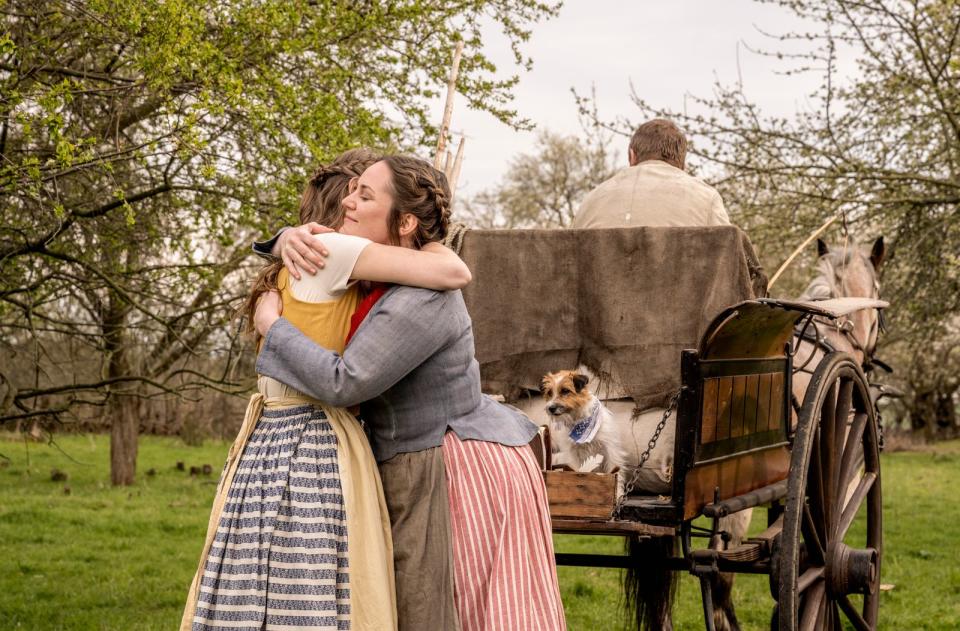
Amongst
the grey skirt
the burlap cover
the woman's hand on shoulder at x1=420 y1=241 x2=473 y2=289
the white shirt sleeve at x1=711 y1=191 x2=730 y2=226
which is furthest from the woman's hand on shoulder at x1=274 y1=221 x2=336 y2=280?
the white shirt sleeve at x1=711 y1=191 x2=730 y2=226

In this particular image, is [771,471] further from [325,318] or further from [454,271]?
[325,318]

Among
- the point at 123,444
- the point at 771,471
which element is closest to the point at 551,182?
the point at 123,444

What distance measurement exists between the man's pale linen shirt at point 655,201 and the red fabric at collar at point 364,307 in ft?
7.16

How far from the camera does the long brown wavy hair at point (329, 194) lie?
263 centimetres

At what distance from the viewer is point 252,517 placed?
234 cm

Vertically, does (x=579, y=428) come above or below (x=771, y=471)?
above

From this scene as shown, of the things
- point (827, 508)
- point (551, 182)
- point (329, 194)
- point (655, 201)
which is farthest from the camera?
point (551, 182)

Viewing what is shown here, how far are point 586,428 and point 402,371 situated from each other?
5.41 ft

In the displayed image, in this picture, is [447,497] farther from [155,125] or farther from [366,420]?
[155,125]

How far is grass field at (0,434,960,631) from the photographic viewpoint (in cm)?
684

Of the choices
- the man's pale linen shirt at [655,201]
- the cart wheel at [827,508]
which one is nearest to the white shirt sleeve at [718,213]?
the man's pale linen shirt at [655,201]

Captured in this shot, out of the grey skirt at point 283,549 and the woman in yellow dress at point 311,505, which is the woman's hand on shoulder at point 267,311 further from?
the grey skirt at point 283,549

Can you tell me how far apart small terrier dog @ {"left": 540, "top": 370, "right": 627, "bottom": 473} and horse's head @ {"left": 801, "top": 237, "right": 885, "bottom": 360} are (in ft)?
7.76

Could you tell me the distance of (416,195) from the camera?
101 inches
